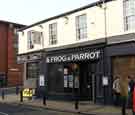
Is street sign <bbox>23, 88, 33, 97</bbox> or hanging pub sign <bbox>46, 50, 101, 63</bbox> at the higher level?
hanging pub sign <bbox>46, 50, 101, 63</bbox>

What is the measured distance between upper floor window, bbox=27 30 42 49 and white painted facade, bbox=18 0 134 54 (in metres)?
0.37

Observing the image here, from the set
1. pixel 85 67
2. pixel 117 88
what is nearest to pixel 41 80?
pixel 85 67

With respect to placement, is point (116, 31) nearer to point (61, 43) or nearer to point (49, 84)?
point (61, 43)

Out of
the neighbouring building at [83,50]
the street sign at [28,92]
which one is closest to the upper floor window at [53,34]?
the neighbouring building at [83,50]

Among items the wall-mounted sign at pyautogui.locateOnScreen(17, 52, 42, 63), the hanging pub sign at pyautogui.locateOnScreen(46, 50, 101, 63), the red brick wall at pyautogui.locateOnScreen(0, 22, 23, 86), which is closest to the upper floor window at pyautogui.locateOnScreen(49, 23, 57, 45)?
the hanging pub sign at pyautogui.locateOnScreen(46, 50, 101, 63)

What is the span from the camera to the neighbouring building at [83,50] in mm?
21094

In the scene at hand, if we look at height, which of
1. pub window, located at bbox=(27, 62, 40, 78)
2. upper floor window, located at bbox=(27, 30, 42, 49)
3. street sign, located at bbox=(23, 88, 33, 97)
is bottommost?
street sign, located at bbox=(23, 88, 33, 97)

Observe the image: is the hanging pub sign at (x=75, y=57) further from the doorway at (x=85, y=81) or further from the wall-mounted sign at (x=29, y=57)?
the wall-mounted sign at (x=29, y=57)

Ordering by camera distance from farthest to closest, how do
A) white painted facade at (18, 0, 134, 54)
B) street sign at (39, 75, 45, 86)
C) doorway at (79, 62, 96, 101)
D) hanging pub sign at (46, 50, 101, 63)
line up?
street sign at (39, 75, 45, 86) → doorway at (79, 62, 96, 101) → hanging pub sign at (46, 50, 101, 63) → white painted facade at (18, 0, 134, 54)

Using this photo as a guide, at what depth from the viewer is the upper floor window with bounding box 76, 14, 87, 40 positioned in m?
24.4

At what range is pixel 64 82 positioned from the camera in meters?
26.2

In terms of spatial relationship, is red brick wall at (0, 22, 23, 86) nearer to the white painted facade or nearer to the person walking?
the white painted facade

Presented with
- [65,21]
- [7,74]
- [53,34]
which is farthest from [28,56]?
[7,74]

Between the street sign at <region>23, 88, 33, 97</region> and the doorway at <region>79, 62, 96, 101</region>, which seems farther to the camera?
the street sign at <region>23, 88, 33, 97</region>
